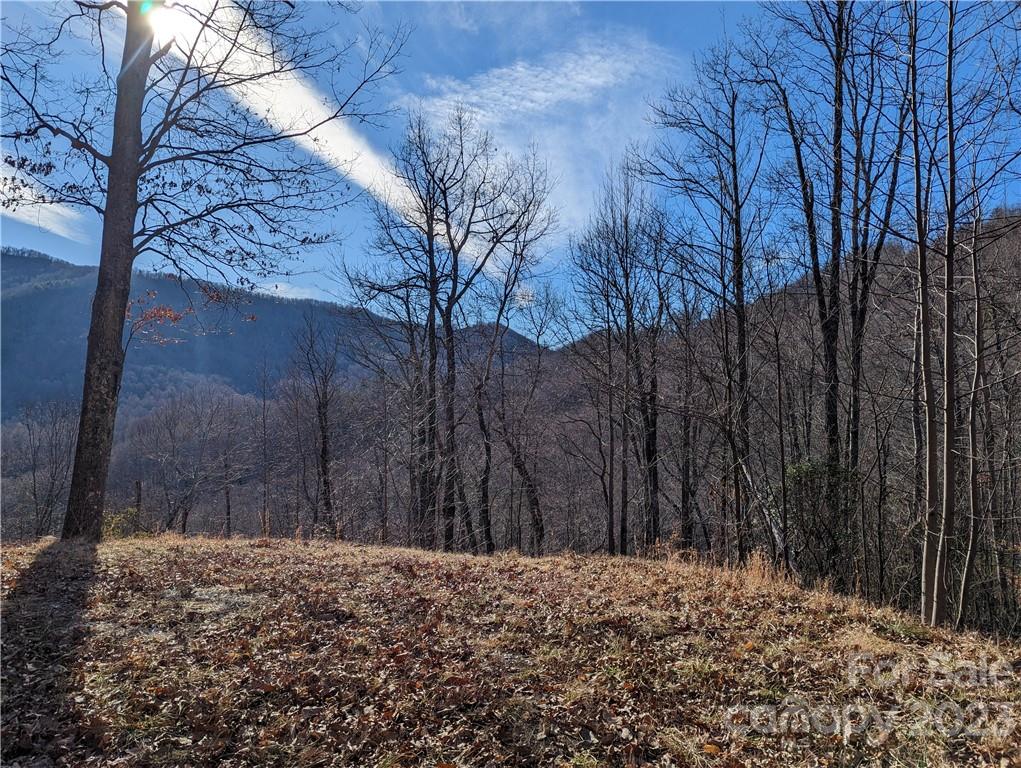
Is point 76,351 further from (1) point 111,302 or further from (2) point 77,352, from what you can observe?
(1) point 111,302

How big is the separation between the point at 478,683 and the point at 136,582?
144 inches

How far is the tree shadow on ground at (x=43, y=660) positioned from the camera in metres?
2.75

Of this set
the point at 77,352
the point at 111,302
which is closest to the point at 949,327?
the point at 111,302

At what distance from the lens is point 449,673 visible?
3.57 m

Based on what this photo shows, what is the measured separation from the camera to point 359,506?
23594 millimetres

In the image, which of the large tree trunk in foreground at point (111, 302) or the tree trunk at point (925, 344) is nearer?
the tree trunk at point (925, 344)

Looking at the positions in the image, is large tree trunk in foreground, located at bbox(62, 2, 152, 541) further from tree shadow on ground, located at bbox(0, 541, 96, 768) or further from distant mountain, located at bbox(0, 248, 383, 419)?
distant mountain, located at bbox(0, 248, 383, 419)

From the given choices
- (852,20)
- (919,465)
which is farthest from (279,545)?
(852,20)

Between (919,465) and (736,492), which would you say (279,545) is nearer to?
(736,492)

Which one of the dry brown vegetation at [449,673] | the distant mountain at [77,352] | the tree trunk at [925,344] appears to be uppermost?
the distant mountain at [77,352]

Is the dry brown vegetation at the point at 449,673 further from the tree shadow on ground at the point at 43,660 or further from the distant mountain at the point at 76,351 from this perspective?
the distant mountain at the point at 76,351

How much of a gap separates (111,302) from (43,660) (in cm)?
533

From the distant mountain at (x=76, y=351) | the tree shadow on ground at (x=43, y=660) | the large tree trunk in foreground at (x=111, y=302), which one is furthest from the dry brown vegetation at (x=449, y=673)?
the distant mountain at (x=76, y=351)

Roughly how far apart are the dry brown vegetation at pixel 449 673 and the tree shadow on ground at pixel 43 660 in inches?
0.6
